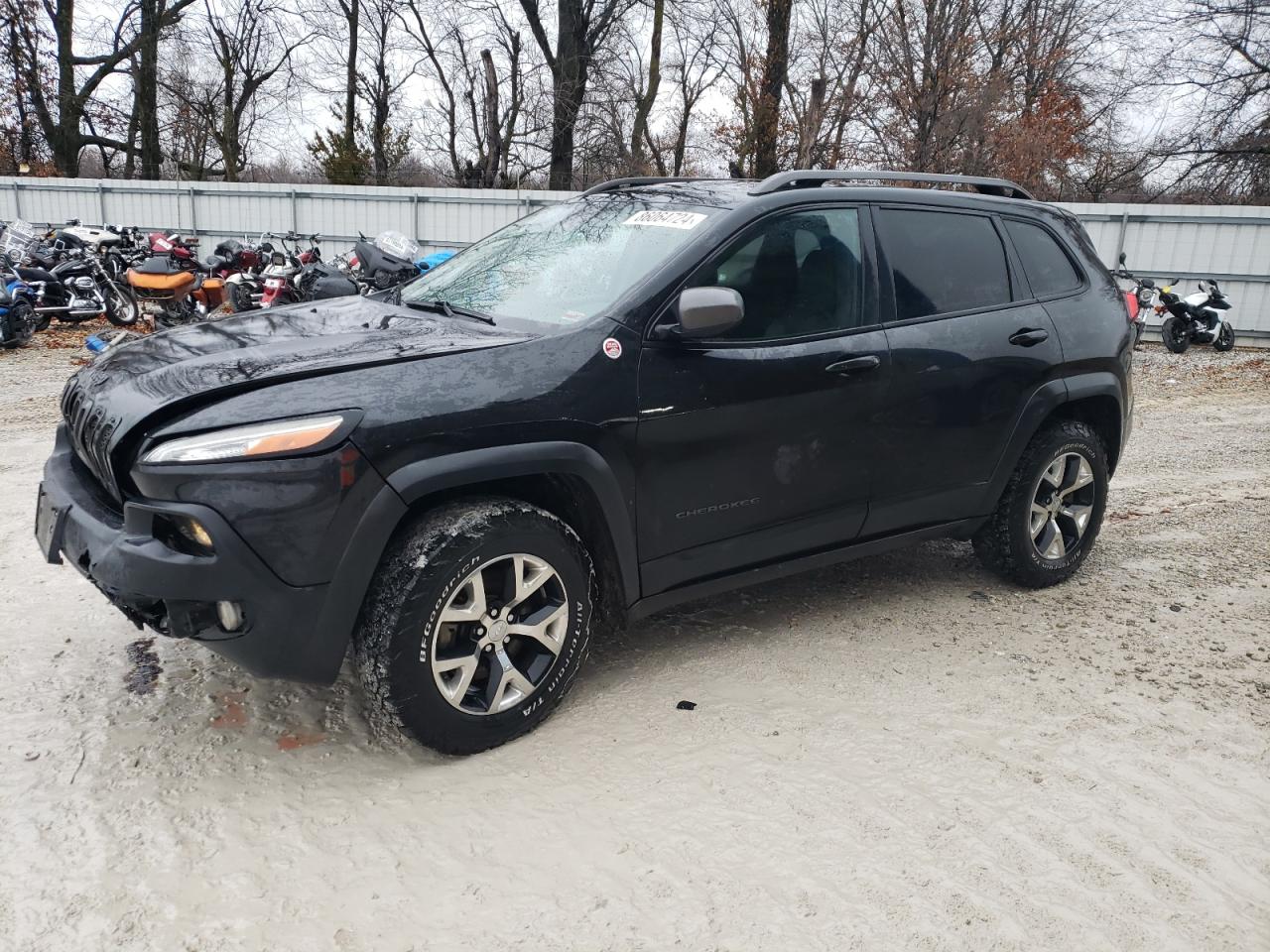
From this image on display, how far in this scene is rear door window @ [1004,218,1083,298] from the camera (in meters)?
4.26

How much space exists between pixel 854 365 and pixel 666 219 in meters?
0.89

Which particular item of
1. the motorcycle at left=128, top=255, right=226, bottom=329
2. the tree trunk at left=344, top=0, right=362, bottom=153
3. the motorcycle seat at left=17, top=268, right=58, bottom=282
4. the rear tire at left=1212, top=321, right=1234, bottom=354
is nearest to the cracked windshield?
the motorcycle at left=128, top=255, right=226, bottom=329

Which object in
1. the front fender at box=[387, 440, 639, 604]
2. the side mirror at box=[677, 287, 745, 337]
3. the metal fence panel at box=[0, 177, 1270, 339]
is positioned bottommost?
the front fender at box=[387, 440, 639, 604]

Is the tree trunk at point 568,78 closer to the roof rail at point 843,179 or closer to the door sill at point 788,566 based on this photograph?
the roof rail at point 843,179

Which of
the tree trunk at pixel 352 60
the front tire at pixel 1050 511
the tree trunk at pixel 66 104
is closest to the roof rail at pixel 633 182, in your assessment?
the front tire at pixel 1050 511

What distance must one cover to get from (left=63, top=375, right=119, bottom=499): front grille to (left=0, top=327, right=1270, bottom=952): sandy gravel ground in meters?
0.86

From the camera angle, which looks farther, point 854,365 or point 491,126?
point 491,126

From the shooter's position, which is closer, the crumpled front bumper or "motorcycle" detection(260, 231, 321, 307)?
the crumpled front bumper

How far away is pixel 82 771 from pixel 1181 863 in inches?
124

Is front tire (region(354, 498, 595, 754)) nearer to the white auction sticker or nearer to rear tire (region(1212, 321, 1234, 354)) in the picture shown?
the white auction sticker

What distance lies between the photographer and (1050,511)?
442 cm

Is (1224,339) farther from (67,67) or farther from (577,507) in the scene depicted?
(67,67)

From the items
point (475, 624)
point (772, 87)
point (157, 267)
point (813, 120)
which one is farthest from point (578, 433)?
point (772, 87)

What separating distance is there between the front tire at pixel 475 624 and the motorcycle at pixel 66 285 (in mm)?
10893
